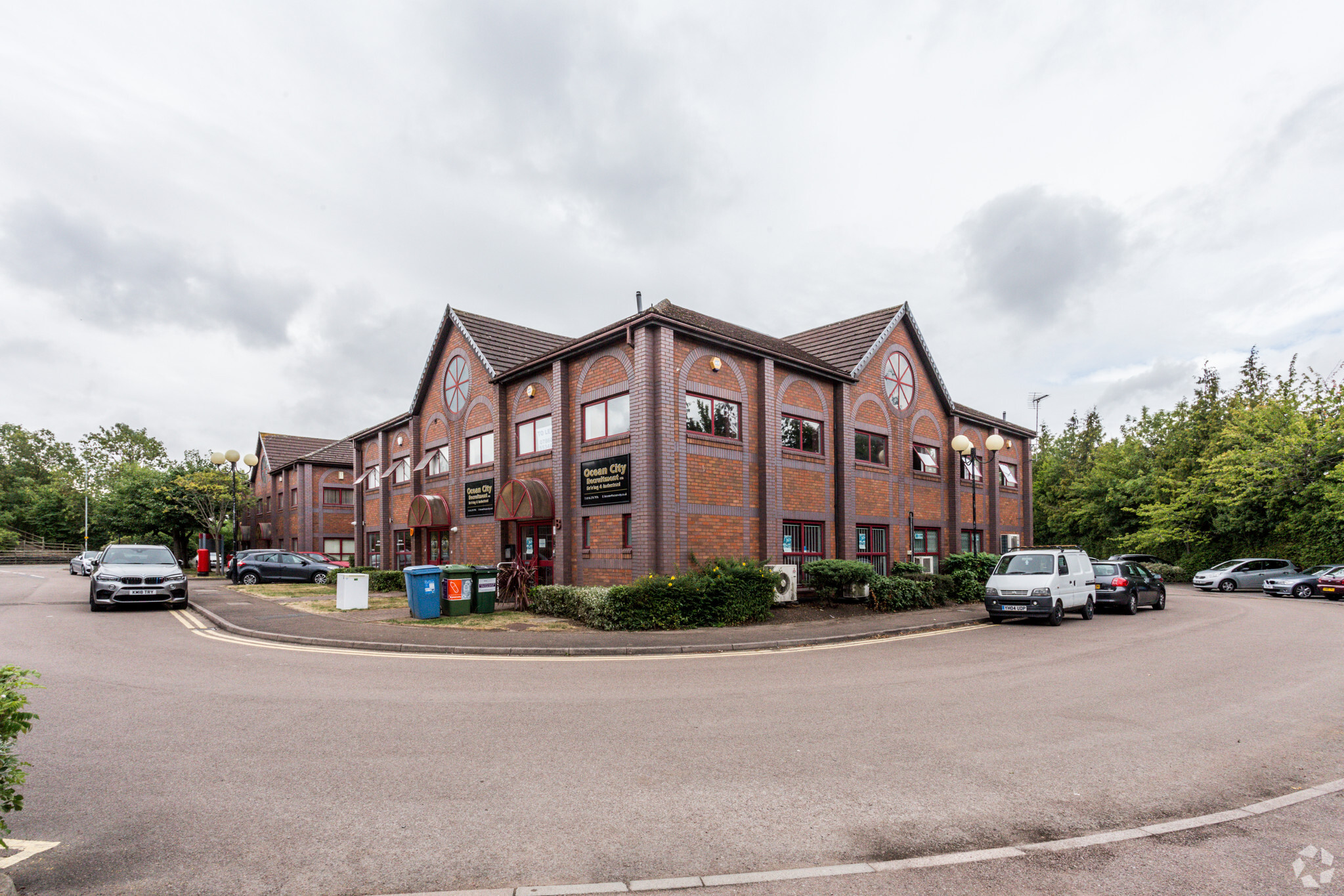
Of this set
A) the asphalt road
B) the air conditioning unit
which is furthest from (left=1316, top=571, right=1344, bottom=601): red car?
the air conditioning unit

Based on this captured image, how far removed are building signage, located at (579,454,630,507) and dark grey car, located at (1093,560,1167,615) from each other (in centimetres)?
1258

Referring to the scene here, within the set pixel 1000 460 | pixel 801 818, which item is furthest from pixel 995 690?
pixel 1000 460

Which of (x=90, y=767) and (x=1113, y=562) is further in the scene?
(x=1113, y=562)

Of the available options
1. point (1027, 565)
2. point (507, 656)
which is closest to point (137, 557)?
point (507, 656)

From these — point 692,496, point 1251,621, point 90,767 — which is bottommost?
point 1251,621

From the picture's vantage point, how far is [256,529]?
1992 inches

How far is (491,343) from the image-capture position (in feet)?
81.9

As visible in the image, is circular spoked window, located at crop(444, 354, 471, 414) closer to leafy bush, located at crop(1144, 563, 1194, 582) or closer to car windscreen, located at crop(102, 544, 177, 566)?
car windscreen, located at crop(102, 544, 177, 566)

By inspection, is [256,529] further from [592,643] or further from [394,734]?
[394,734]

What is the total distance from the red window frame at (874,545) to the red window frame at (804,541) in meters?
1.89

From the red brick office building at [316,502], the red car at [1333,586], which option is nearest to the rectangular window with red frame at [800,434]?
the red car at [1333,586]

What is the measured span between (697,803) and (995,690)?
5.39 m

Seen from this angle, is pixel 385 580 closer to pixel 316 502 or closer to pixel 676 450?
pixel 676 450

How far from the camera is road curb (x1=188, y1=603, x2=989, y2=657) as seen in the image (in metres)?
11.7
